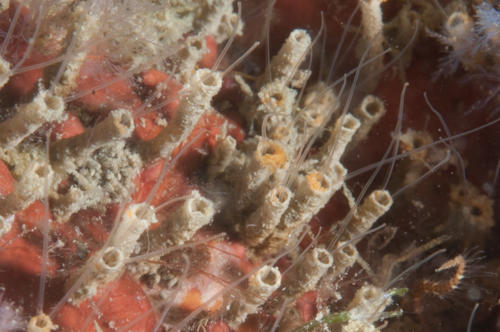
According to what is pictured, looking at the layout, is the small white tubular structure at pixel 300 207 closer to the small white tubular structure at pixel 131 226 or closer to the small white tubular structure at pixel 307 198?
the small white tubular structure at pixel 307 198

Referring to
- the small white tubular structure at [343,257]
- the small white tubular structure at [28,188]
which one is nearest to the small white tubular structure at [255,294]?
the small white tubular structure at [343,257]

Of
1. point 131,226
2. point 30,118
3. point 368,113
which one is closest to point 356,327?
point 131,226

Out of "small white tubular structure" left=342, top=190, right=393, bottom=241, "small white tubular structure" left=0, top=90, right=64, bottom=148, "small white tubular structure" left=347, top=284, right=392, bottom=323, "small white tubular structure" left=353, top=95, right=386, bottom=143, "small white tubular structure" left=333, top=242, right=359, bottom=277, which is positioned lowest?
"small white tubular structure" left=347, top=284, right=392, bottom=323

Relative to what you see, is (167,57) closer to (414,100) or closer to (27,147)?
(27,147)

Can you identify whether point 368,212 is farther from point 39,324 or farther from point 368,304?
point 39,324

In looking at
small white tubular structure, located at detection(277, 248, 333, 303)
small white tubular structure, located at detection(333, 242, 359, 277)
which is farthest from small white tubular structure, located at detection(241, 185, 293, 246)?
small white tubular structure, located at detection(333, 242, 359, 277)

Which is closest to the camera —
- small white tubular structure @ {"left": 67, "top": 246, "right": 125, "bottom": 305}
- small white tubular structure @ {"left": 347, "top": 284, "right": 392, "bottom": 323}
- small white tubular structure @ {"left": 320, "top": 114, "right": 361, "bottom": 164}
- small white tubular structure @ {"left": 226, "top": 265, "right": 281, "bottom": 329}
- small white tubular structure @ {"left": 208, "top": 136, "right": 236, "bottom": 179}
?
small white tubular structure @ {"left": 67, "top": 246, "right": 125, "bottom": 305}

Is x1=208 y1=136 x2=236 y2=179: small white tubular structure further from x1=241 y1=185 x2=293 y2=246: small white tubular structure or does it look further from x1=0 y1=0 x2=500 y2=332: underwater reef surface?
x1=241 y1=185 x2=293 y2=246: small white tubular structure
